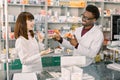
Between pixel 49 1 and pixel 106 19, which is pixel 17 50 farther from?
pixel 106 19

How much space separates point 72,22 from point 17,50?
119 inches

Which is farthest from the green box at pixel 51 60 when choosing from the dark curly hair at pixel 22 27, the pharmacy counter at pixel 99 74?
the pharmacy counter at pixel 99 74

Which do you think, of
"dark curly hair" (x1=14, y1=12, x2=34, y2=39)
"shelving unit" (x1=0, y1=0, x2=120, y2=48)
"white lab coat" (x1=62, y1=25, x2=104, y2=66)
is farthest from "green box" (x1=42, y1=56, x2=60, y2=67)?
"dark curly hair" (x1=14, y1=12, x2=34, y2=39)

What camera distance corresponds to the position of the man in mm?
2314

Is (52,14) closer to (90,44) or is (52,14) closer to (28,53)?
(90,44)

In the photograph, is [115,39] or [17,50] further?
[115,39]

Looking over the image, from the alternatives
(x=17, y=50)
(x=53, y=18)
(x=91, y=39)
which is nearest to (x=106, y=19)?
(x=53, y=18)

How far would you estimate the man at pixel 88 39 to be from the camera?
7.59 ft

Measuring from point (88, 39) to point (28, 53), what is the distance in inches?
27.9

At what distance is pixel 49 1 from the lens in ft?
16.1

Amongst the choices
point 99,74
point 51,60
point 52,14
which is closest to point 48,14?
point 52,14

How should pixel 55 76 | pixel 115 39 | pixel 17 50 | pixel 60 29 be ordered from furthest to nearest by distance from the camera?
pixel 60 29 < pixel 115 39 < pixel 17 50 < pixel 55 76

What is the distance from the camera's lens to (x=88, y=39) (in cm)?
242

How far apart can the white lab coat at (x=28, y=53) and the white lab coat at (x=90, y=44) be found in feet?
1.28
